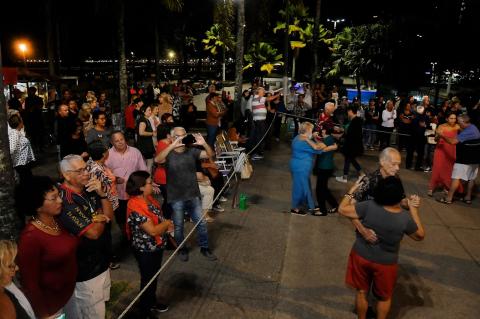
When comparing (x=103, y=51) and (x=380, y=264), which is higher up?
(x=103, y=51)

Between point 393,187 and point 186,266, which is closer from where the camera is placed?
point 393,187

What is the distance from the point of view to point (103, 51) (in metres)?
52.8

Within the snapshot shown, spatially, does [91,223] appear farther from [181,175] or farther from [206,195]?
[206,195]

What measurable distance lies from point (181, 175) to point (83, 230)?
2.34 meters

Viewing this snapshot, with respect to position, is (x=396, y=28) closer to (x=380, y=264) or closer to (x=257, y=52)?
(x=257, y=52)

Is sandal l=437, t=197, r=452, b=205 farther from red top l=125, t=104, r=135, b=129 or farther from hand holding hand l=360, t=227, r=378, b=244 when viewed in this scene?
red top l=125, t=104, r=135, b=129

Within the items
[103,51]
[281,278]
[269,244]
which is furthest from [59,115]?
[103,51]

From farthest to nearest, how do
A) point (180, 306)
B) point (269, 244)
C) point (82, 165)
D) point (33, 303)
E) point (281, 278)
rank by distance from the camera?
point (269, 244), point (281, 278), point (180, 306), point (82, 165), point (33, 303)

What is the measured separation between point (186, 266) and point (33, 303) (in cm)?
295

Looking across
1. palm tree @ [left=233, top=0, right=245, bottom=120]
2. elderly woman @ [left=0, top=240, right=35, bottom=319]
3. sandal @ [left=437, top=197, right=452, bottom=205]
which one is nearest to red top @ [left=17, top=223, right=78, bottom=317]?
elderly woman @ [left=0, top=240, right=35, bottom=319]

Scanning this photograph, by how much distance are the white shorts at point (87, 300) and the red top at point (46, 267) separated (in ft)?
1.05

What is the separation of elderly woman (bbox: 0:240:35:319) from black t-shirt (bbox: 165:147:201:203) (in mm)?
3138

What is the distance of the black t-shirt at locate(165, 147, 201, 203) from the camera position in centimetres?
574

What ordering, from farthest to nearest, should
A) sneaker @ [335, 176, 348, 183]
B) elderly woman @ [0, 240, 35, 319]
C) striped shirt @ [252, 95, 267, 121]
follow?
striped shirt @ [252, 95, 267, 121] < sneaker @ [335, 176, 348, 183] < elderly woman @ [0, 240, 35, 319]
